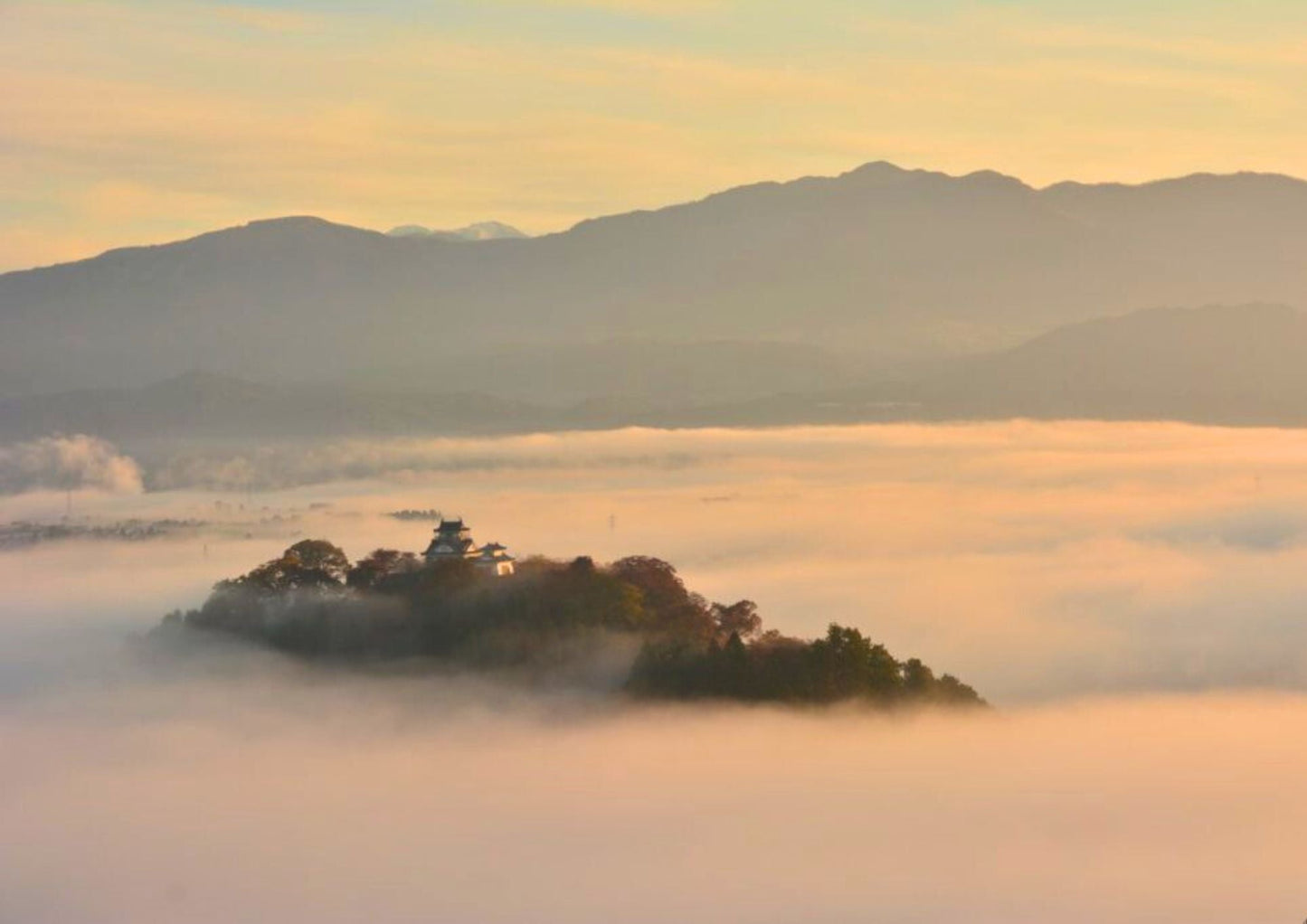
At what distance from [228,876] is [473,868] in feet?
35.7

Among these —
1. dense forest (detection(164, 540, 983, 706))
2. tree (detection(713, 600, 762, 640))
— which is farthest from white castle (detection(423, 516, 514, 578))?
tree (detection(713, 600, 762, 640))

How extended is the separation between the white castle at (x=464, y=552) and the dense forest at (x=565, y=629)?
1.17 m

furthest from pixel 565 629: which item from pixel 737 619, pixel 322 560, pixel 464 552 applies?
pixel 322 560

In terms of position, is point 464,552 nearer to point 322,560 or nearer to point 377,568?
point 322,560

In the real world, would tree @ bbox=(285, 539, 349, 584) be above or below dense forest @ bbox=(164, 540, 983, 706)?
above

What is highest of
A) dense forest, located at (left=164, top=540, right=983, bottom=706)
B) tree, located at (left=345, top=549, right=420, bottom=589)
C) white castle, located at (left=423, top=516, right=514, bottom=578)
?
white castle, located at (left=423, top=516, right=514, bottom=578)

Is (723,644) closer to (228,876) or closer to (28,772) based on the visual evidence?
(228,876)

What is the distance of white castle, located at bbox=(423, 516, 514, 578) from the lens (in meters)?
122

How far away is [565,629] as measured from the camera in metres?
111

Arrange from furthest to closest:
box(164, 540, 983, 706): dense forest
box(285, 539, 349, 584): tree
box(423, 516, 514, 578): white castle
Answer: box(285, 539, 349, 584): tree
box(423, 516, 514, 578): white castle
box(164, 540, 983, 706): dense forest

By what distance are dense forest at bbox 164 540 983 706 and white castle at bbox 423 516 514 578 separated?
3.85ft

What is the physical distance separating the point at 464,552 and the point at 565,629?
1830 centimetres

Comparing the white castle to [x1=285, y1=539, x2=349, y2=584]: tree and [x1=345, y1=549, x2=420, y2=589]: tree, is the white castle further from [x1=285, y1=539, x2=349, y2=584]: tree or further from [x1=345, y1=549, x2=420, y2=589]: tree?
[x1=285, y1=539, x2=349, y2=584]: tree

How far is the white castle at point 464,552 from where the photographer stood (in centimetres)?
12212
